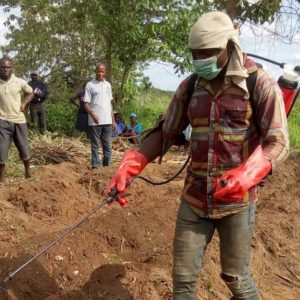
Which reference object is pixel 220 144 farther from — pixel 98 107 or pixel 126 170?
Result: pixel 98 107

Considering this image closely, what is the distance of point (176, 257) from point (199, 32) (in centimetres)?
123

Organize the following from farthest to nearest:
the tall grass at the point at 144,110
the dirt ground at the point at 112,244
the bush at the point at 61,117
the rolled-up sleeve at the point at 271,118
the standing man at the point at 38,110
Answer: the tall grass at the point at 144,110, the bush at the point at 61,117, the standing man at the point at 38,110, the dirt ground at the point at 112,244, the rolled-up sleeve at the point at 271,118

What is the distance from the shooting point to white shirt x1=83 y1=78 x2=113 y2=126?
324 inches

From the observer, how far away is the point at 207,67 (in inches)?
106

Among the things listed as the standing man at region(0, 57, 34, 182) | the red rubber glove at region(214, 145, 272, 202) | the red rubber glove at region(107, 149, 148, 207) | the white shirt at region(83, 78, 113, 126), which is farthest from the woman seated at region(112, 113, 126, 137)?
the red rubber glove at region(214, 145, 272, 202)

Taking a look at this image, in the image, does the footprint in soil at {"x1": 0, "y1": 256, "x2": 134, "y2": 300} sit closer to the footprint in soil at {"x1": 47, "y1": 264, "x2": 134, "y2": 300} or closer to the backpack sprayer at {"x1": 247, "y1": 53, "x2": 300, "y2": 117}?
the footprint in soil at {"x1": 47, "y1": 264, "x2": 134, "y2": 300}

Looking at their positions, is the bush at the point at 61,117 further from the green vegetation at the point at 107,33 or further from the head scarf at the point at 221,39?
the head scarf at the point at 221,39

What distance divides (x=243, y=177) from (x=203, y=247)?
0.68m

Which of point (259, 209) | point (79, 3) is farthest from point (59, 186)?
point (79, 3)

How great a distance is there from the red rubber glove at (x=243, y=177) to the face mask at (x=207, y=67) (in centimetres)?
49

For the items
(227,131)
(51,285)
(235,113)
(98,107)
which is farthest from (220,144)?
(98,107)

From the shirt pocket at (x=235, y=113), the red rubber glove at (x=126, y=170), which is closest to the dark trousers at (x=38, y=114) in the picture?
the red rubber glove at (x=126, y=170)

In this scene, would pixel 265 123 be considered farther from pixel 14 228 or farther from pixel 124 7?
pixel 124 7

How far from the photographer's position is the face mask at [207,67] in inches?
106
